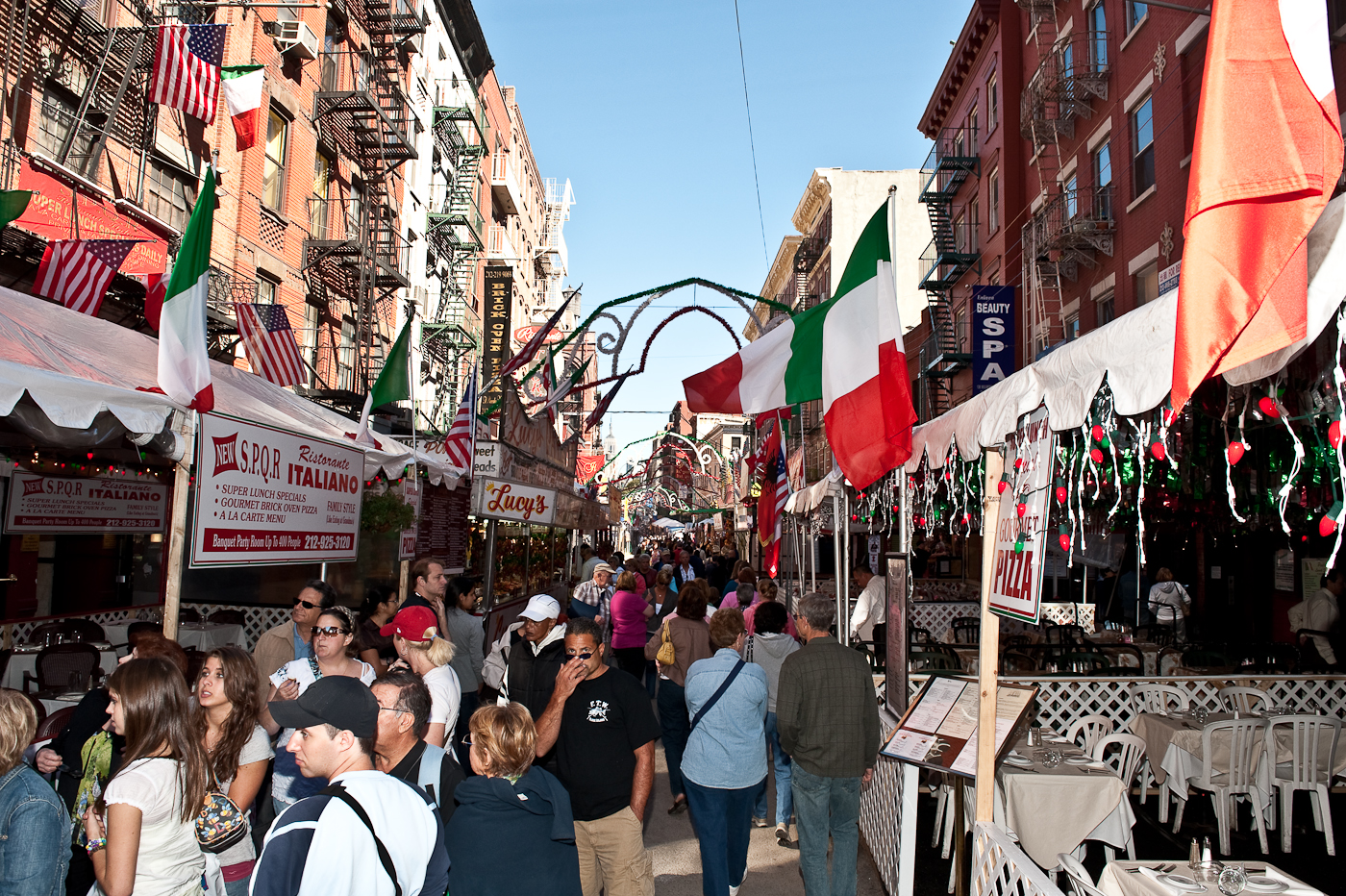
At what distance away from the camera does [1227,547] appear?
18281mm

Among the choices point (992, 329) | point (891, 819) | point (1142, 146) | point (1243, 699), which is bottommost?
point (891, 819)

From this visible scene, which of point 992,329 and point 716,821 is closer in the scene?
point 716,821

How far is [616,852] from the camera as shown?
4637mm

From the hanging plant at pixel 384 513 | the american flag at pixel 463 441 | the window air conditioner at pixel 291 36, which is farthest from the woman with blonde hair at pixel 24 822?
the window air conditioner at pixel 291 36

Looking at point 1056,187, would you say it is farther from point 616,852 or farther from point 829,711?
point 616,852

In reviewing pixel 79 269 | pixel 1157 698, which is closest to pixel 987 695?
pixel 1157 698

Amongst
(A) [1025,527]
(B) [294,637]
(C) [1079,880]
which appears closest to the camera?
(C) [1079,880]

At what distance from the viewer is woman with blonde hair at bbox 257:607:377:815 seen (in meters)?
4.70

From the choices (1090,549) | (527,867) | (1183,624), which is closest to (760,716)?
(527,867)

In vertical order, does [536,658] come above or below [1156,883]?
above

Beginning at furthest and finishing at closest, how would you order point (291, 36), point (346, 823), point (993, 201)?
point (993, 201) < point (291, 36) < point (346, 823)

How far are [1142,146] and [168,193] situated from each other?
767 inches

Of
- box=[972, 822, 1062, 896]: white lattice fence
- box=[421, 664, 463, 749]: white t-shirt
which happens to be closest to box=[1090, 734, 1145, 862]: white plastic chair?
box=[972, 822, 1062, 896]: white lattice fence

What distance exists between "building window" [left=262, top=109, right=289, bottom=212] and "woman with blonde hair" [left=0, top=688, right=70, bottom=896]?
66.2ft
